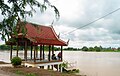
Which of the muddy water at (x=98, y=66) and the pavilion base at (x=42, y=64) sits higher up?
the pavilion base at (x=42, y=64)

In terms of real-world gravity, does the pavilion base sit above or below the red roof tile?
below

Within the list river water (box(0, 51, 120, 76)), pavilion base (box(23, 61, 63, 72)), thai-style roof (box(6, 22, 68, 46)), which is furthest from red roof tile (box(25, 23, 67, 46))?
river water (box(0, 51, 120, 76))

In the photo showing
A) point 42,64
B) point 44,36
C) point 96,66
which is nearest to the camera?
point 42,64

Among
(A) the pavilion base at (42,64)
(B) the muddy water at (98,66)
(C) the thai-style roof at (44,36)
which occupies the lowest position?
(B) the muddy water at (98,66)

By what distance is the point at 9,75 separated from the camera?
11.6m

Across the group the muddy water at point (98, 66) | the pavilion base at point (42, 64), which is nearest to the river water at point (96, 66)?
the muddy water at point (98, 66)

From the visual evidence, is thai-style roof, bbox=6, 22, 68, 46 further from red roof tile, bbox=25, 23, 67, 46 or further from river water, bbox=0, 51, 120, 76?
river water, bbox=0, 51, 120, 76

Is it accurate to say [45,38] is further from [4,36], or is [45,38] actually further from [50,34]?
[4,36]

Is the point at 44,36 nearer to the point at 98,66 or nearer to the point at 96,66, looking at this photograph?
the point at 96,66

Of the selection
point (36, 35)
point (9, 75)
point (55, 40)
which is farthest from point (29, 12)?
point (55, 40)

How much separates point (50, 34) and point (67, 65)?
13.0ft

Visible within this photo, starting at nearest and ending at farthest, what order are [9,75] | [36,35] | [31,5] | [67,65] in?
Answer: [31,5], [9,75], [36,35], [67,65]

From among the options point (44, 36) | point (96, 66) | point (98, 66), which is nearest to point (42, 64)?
point (44, 36)

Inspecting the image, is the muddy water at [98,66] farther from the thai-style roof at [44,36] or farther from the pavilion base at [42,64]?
the thai-style roof at [44,36]
